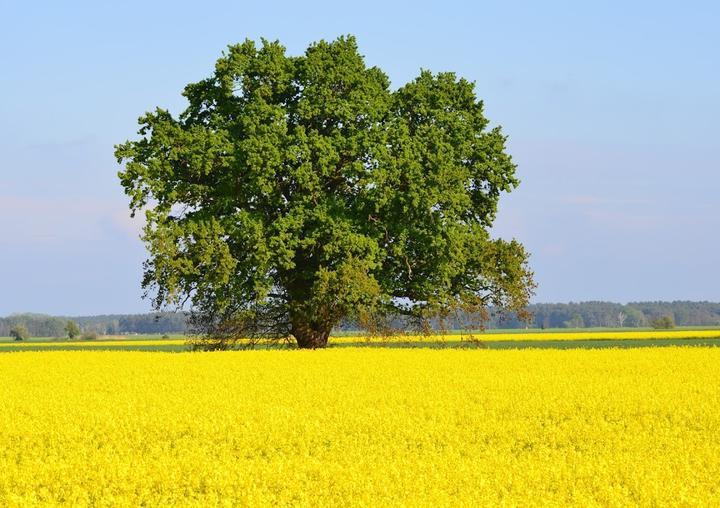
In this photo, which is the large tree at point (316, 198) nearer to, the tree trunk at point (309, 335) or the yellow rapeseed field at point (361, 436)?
the tree trunk at point (309, 335)

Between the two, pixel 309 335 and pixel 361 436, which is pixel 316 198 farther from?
pixel 361 436

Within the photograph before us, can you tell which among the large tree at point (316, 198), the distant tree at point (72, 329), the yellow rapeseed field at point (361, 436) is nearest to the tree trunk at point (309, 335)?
the large tree at point (316, 198)

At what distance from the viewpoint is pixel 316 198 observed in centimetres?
4512

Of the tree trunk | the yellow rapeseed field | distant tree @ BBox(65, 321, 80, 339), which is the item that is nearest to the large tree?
the tree trunk

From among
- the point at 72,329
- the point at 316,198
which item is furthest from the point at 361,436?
the point at 72,329

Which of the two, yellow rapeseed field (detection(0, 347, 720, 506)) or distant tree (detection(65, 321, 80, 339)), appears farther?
distant tree (detection(65, 321, 80, 339))

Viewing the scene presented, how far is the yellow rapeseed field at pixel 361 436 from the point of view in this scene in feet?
42.3

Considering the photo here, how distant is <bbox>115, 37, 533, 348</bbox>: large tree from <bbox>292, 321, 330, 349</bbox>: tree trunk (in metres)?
0.10

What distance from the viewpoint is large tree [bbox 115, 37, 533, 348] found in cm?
4341

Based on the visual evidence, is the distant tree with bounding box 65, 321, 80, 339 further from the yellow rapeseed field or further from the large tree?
the yellow rapeseed field

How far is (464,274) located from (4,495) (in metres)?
38.7

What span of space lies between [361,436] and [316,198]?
90.9 ft

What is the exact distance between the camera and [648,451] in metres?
16.5

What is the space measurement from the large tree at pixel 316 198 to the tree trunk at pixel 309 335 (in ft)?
0.34
